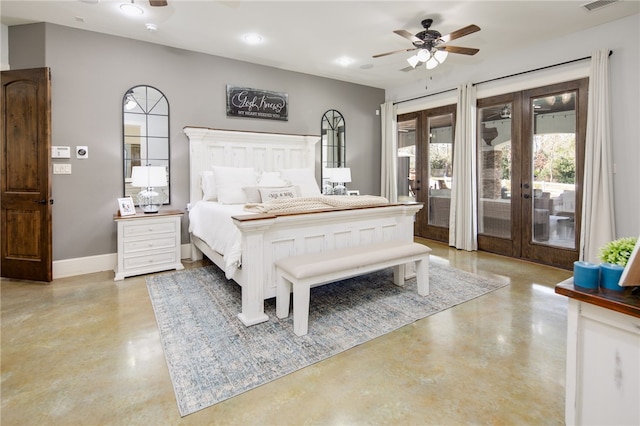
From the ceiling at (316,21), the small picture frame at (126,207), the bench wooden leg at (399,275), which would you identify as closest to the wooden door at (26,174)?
the small picture frame at (126,207)

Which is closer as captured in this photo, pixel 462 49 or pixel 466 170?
pixel 462 49

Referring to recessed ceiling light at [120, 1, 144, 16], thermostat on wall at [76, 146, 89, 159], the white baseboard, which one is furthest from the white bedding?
recessed ceiling light at [120, 1, 144, 16]

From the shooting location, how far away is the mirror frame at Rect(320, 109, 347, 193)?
235 inches

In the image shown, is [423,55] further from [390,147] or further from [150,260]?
[150,260]

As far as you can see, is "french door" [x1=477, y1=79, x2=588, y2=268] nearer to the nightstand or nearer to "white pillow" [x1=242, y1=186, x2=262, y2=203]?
"white pillow" [x1=242, y1=186, x2=262, y2=203]

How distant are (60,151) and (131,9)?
5.96 feet

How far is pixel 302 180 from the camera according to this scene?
16.3ft

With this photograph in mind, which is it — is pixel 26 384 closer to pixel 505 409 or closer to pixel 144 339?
pixel 144 339

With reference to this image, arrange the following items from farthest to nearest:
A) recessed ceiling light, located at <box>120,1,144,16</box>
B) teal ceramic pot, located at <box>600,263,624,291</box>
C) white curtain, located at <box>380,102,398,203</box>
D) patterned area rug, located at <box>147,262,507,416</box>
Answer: white curtain, located at <box>380,102,398,203</box> → recessed ceiling light, located at <box>120,1,144,16</box> → patterned area rug, located at <box>147,262,507,416</box> → teal ceramic pot, located at <box>600,263,624,291</box>

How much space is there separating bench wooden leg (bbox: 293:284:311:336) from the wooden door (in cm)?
308

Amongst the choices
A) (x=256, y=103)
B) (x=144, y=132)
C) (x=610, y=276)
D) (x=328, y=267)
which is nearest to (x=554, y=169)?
(x=328, y=267)

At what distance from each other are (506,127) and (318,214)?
3.56 m

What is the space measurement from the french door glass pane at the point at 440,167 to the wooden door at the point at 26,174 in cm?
548

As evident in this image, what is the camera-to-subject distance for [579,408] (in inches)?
48.1
